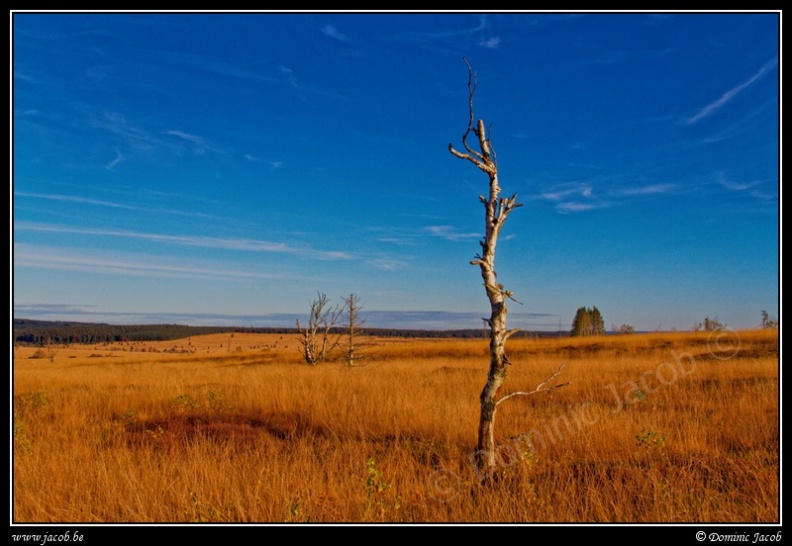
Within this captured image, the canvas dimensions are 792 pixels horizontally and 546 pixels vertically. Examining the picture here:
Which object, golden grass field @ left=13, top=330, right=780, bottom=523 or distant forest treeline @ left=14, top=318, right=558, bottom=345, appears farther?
distant forest treeline @ left=14, top=318, right=558, bottom=345

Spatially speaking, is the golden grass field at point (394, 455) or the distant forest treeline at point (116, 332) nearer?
the golden grass field at point (394, 455)

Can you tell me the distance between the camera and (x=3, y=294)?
4.46m

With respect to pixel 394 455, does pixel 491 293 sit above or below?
above

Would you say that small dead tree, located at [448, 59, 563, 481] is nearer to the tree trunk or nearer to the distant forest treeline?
the tree trunk

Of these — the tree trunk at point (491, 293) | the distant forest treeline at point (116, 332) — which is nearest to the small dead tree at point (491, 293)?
the tree trunk at point (491, 293)

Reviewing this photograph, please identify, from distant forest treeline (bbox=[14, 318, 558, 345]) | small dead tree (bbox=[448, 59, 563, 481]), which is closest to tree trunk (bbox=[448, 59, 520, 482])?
small dead tree (bbox=[448, 59, 563, 481])

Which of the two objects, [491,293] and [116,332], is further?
[116,332]

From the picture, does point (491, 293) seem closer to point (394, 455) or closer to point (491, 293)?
point (491, 293)

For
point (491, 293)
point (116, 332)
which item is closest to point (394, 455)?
point (491, 293)

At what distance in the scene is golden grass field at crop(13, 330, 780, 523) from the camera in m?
4.16

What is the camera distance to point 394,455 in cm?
590

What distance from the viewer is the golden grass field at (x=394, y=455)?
164 inches

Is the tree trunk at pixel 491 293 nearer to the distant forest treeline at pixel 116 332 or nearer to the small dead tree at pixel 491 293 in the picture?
the small dead tree at pixel 491 293

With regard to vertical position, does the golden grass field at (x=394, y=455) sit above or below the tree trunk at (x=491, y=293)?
below
